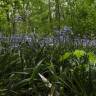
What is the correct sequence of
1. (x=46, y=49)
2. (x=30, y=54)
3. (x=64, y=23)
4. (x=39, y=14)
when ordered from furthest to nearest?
1. (x=39, y=14)
2. (x=64, y=23)
3. (x=46, y=49)
4. (x=30, y=54)

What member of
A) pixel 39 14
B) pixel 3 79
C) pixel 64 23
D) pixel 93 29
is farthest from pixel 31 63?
pixel 39 14

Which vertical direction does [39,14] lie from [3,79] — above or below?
below

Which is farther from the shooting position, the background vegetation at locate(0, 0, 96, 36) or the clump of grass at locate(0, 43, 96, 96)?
the background vegetation at locate(0, 0, 96, 36)

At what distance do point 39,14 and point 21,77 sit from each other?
11297 mm

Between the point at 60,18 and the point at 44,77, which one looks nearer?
the point at 44,77

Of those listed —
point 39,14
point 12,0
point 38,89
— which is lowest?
point 39,14

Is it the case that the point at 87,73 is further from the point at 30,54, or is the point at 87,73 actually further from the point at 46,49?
the point at 46,49

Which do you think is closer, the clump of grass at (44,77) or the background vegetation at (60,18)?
the clump of grass at (44,77)

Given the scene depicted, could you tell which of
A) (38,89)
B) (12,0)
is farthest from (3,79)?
(12,0)

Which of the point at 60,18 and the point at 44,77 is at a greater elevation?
the point at 44,77

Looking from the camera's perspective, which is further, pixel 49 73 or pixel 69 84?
pixel 49 73

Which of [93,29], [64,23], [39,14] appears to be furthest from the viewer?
[39,14]

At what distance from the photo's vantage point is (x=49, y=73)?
190 inches

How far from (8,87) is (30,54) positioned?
4.54 feet
